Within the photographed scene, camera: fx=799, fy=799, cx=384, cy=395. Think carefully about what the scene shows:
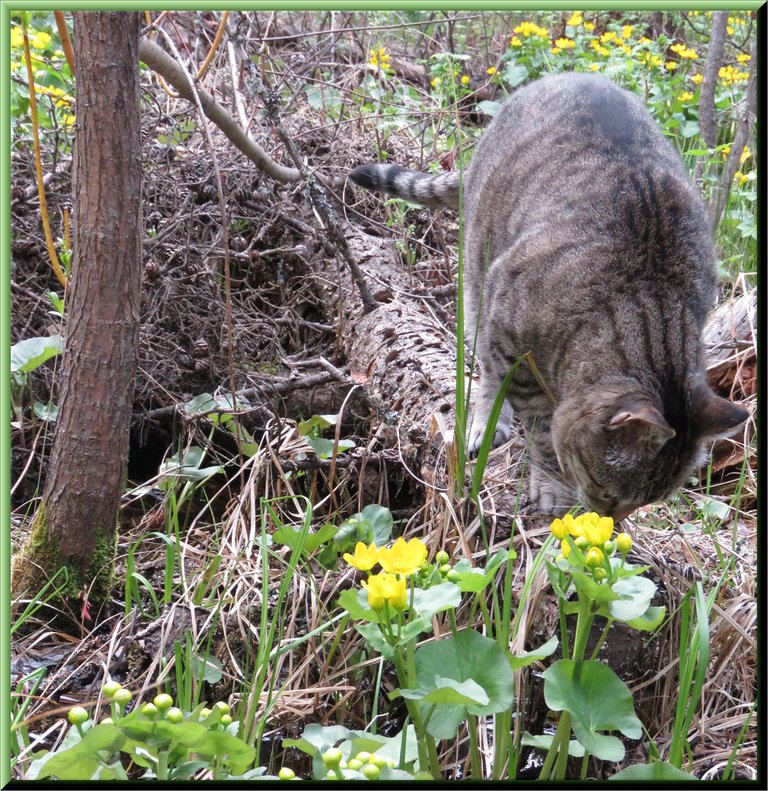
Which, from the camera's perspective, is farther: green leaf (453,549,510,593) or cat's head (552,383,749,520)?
cat's head (552,383,749,520)

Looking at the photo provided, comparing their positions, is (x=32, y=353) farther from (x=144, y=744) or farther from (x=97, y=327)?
(x=144, y=744)

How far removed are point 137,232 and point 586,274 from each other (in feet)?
4.25

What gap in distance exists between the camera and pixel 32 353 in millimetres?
2117

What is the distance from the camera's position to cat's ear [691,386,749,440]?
6.37ft

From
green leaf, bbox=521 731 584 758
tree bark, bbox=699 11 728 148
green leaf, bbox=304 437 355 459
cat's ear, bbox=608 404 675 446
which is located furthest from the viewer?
tree bark, bbox=699 11 728 148

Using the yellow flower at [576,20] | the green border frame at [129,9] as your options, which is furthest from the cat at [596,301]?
the yellow flower at [576,20]

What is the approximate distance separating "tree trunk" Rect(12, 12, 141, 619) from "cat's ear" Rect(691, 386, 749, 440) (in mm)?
1394

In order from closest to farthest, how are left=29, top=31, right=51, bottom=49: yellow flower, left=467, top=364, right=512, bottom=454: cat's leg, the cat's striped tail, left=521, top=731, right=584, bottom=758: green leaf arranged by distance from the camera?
left=521, top=731, right=584, bottom=758: green leaf
left=467, top=364, right=512, bottom=454: cat's leg
left=29, top=31, right=51, bottom=49: yellow flower
the cat's striped tail

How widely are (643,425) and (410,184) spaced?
4.94ft

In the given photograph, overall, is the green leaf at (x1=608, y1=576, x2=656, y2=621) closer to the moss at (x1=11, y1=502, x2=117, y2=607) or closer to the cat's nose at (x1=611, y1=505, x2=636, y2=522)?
the cat's nose at (x1=611, y1=505, x2=636, y2=522)

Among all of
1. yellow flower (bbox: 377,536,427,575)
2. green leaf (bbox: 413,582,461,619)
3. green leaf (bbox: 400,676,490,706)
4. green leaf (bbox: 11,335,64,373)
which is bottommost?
green leaf (bbox: 400,676,490,706)

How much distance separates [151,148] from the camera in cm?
306

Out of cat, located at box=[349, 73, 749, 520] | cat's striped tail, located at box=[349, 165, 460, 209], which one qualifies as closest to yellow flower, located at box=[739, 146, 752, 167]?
cat, located at box=[349, 73, 749, 520]

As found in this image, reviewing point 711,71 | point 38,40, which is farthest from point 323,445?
point 711,71
